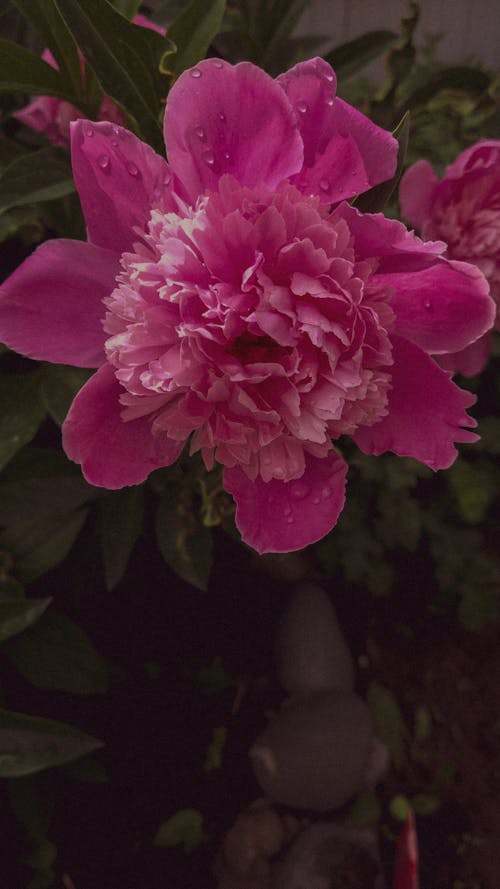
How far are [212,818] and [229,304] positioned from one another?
105 cm

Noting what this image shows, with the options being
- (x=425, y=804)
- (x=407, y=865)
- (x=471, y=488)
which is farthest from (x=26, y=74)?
(x=425, y=804)

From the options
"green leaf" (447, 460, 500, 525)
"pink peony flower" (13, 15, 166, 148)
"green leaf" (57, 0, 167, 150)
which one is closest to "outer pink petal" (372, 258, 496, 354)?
"green leaf" (57, 0, 167, 150)

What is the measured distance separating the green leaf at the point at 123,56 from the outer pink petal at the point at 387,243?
209 mm

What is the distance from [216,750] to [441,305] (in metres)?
1.00

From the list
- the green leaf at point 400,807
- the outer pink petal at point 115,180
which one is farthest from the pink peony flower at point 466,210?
the green leaf at point 400,807

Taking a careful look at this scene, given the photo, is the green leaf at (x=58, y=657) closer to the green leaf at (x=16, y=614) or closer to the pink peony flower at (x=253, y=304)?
the green leaf at (x=16, y=614)

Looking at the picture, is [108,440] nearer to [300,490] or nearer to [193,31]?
[300,490]

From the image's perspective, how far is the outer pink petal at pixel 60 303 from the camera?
15.4 inches

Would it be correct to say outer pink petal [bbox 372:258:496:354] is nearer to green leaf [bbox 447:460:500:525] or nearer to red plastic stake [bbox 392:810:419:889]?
red plastic stake [bbox 392:810:419:889]

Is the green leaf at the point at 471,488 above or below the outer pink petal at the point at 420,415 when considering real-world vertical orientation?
below

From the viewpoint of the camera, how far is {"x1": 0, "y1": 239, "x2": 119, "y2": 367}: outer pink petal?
0.39 metres

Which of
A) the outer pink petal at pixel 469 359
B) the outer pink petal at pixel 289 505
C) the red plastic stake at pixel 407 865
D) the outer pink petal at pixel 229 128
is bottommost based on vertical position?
the red plastic stake at pixel 407 865

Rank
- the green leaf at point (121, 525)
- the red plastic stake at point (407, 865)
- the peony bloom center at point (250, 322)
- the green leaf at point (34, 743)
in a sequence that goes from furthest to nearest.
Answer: the red plastic stake at point (407, 865) < the green leaf at point (121, 525) < the green leaf at point (34, 743) < the peony bloom center at point (250, 322)

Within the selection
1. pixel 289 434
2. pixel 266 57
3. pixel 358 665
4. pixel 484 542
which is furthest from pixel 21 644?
pixel 484 542
